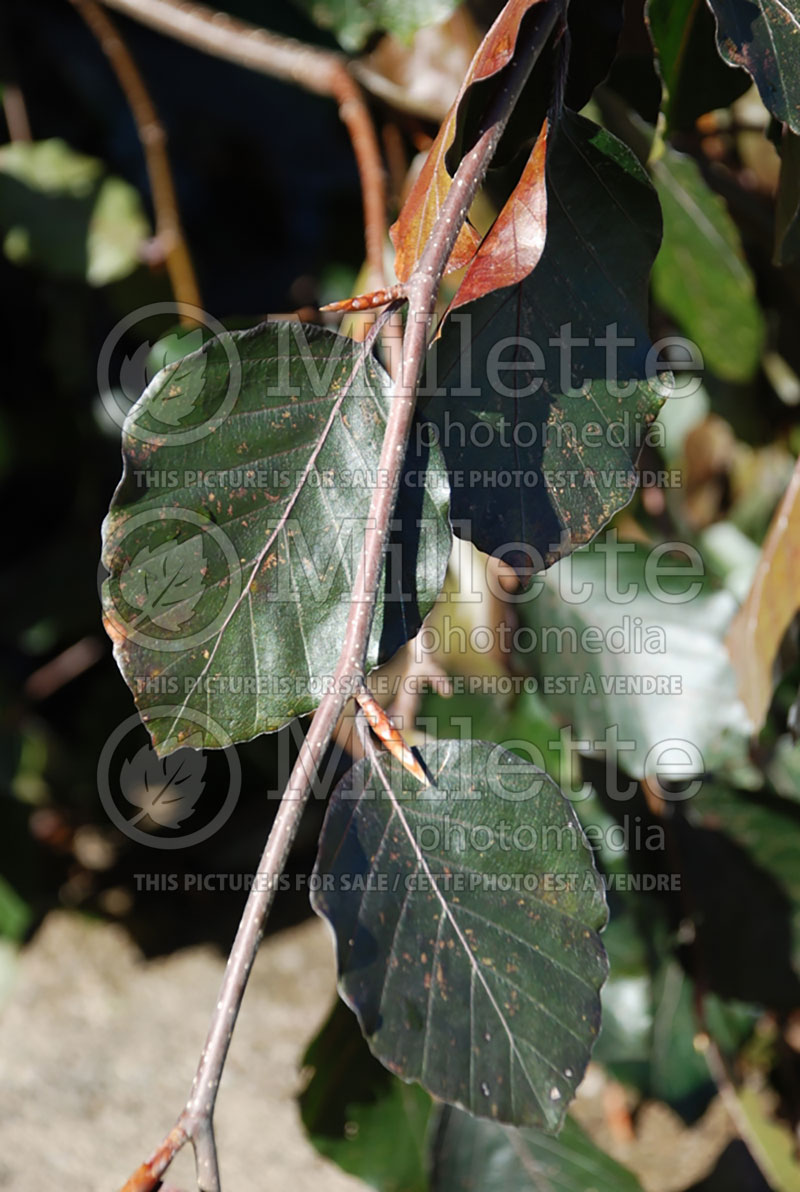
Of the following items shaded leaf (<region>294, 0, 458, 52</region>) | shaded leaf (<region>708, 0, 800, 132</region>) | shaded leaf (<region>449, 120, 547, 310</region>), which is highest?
shaded leaf (<region>294, 0, 458, 52</region>)

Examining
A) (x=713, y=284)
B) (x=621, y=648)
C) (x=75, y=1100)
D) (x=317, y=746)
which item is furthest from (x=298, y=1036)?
(x=317, y=746)

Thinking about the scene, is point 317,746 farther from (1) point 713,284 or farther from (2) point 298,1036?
(2) point 298,1036

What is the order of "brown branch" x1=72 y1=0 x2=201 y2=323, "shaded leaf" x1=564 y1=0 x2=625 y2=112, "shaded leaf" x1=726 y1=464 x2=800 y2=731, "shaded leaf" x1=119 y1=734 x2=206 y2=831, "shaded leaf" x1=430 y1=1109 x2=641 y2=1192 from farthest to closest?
"shaded leaf" x1=119 y1=734 x2=206 y2=831 → "brown branch" x1=72 y1=0 x2=201 y2=323 → "shaded leaf" x1=430 y1=1109 x2=641 y2=1192 → "shaded leaf" x1=726 y1=464 x2=800 y2=731 → "shaded leaf" x1=564 y1=0 x2=625 y2=112

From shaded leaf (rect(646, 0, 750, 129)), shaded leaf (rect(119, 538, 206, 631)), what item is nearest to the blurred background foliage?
shaded leaf (rect(646, 0, 750, 129))

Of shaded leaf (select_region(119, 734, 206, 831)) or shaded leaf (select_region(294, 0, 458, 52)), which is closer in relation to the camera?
shaded leaf (select_region(294, 0, 458, 52))

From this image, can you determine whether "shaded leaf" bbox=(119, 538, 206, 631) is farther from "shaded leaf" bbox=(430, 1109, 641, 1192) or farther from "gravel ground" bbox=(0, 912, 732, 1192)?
"gravel ground" bbox=(0, 912, 732, 1192)

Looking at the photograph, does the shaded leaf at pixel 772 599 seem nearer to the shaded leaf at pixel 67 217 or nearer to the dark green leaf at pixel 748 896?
the dark green leaf at pixel 748 896

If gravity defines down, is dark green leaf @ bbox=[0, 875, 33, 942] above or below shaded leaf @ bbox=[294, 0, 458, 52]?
below

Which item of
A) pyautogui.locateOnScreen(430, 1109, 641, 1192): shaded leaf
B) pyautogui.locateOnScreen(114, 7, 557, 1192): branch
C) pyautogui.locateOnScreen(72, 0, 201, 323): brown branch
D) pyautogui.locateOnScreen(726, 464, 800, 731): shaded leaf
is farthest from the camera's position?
pyautogui.locateOnScreen(72, 0, 201, 323): brown branch
